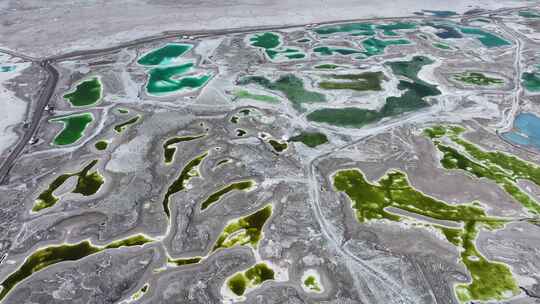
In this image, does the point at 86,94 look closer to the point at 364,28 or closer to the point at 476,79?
the point at 364,28

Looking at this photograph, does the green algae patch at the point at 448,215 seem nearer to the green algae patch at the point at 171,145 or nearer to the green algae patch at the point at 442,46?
the green algae patch at the point at 171,145

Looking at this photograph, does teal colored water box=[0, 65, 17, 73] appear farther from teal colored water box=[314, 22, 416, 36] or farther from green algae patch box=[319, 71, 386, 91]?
teal colored water box=[314, 22, 416, 36]

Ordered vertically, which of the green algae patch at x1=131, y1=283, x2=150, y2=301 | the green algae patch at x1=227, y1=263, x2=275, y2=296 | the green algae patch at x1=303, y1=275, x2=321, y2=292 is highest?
the green algae patch at x1=131, y1=283, x2=150, y2=301

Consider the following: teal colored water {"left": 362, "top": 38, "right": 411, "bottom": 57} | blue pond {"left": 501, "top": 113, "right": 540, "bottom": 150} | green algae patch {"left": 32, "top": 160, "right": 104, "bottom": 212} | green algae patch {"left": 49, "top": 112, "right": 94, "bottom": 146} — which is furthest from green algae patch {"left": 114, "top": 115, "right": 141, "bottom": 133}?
blue pond {"left": 501, "top": 113, "right": 540, "bottom": 150}

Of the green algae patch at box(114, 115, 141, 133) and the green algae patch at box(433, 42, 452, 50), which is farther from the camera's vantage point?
the green algae patch at box(433, 42, 452, 50)

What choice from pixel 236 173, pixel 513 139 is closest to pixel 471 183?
pixel 513 139

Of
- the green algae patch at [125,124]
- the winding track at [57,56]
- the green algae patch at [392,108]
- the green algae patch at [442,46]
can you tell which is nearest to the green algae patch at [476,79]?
the green algae patch at [392,108]

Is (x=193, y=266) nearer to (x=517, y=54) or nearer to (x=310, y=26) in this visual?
(x=310, y=26)
